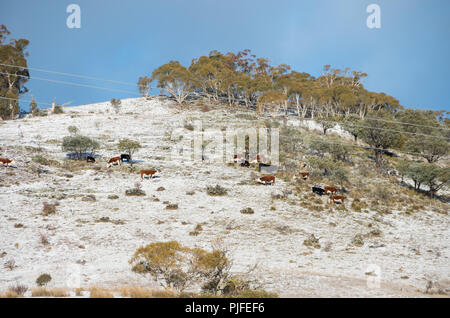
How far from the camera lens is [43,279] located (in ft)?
43.2

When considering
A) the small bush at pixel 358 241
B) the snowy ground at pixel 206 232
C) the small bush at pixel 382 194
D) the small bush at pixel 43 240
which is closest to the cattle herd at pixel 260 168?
the snowy ground at pixel 206 232

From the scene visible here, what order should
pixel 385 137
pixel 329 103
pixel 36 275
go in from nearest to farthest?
pixel 36 275 < pixel 385 137 < pixel 329 103

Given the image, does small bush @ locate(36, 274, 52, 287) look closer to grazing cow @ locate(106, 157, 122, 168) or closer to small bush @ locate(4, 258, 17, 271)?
small bush @ locate(4, 258, 17, 271)

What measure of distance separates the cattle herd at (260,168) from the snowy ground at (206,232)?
42.6 inches

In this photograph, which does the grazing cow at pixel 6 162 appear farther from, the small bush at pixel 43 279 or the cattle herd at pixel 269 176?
the cattle herd at pixel 269 176

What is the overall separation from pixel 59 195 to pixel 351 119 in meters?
57.9

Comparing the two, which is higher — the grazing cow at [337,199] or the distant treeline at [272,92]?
the distant treeline at [272,92]

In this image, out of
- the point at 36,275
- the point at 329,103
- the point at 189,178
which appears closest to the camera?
the point at 36,275

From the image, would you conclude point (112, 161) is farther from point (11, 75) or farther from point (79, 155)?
point (11, 75)

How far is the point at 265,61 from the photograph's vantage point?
104562mm

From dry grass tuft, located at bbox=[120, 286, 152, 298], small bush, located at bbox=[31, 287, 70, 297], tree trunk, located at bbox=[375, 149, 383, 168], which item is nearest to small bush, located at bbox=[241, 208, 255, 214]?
dry grass tuft, located at bbox=[120, 286, 152, 298]

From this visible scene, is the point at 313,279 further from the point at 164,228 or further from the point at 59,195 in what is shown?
the point at 59,195

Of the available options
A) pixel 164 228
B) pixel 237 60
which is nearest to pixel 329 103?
pixel 237 60

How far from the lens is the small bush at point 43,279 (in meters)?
13.0
